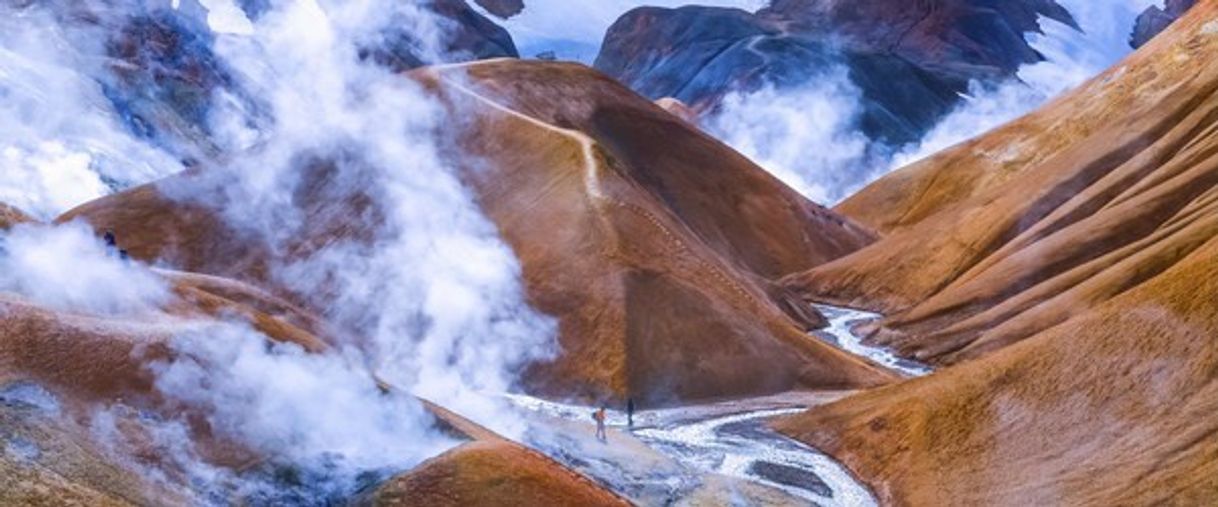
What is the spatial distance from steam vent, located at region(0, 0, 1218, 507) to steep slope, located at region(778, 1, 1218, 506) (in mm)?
232

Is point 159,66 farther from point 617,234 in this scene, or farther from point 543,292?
point 617,234

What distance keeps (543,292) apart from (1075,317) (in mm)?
35655

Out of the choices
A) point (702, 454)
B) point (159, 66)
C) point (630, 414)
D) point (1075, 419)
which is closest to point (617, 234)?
point (630, 414)

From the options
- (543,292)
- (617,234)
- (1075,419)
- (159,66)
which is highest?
(1075,419)

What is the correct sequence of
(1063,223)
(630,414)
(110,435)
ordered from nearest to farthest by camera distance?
1. (110,435)
2. (630,414)
3. (1063,223)

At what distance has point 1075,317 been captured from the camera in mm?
66688

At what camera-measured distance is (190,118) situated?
Result: 131000 mm

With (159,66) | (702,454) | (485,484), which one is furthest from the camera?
(159,66)

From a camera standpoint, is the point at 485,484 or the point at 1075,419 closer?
the point at 485,484

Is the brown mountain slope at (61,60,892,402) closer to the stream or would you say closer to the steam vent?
the steam vent

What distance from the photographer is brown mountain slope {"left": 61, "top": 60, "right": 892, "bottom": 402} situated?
8188 centimetres

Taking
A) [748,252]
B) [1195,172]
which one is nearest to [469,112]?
[748,252]

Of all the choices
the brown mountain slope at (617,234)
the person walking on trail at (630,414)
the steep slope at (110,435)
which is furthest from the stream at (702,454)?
the steep slope at (110,435)

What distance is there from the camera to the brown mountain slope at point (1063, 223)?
85.2 meters
